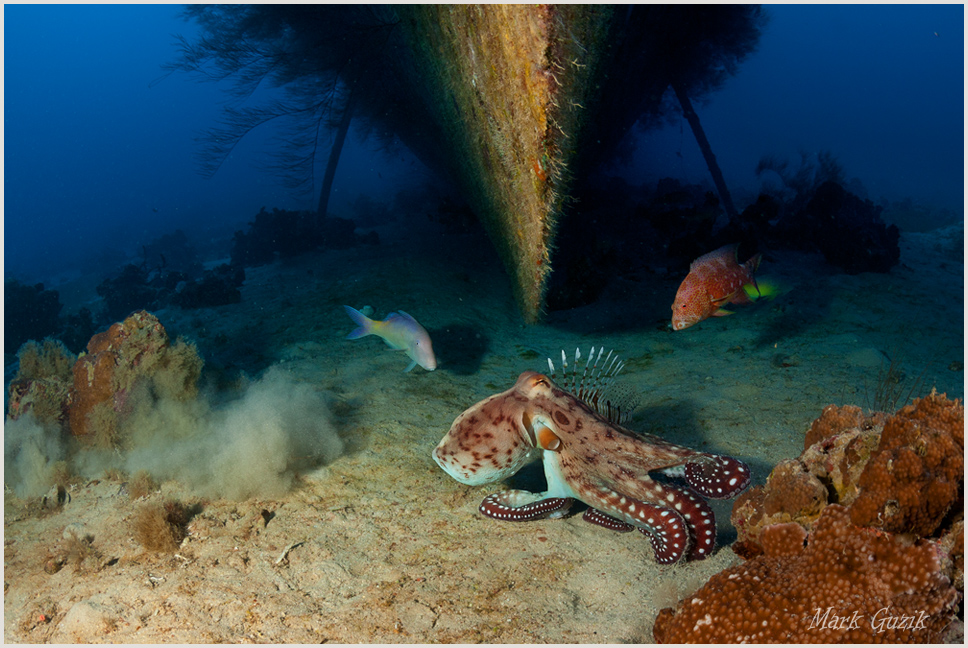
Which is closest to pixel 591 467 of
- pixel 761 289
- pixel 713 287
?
pixel 713 287

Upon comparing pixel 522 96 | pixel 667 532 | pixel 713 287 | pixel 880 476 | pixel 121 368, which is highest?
pixel 522 96

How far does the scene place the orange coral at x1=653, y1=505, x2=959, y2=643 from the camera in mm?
1707

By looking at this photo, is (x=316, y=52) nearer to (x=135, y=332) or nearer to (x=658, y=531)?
(x=135, y=332)

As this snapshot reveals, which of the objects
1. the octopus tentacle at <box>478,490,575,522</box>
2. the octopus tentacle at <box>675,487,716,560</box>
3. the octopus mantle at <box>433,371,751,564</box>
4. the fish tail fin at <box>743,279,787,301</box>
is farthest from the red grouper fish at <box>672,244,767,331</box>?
the octopus tentacle at <box>478,490,575,522</box>

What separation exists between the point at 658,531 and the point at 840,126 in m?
118

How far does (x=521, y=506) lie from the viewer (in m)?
2.93

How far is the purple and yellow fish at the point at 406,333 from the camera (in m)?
Answer: 4.85

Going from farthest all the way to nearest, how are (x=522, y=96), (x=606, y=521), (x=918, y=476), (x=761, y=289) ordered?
1. (x=761, y=289)
2. (x=522, y=96)
3. (x=606, y=521)
4. (x=918, y=476)

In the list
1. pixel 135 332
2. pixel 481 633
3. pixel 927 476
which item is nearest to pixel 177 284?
pixel 135 332

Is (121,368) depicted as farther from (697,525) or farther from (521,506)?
(697,525)

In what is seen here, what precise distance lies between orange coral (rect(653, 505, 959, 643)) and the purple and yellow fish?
3355 mm

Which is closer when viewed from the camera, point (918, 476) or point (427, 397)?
point (918, 476)

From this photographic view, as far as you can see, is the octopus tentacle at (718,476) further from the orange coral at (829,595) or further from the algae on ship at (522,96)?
the algae on ship at (522,96)

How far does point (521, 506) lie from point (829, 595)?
64.0 inches
